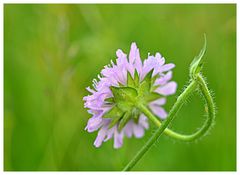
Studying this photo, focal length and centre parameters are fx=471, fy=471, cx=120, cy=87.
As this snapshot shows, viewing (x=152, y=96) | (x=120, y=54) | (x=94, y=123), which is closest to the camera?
(x=120, y=54)

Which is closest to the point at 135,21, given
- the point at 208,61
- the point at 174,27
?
the point at 174,27

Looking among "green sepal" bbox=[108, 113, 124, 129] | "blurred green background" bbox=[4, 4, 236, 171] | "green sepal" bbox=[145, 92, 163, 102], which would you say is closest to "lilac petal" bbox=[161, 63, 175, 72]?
"green sepal" bbox=[145, 92, 163, 102]

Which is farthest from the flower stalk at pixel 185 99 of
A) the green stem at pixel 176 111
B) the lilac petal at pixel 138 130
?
the lilac petal at pixel 138 130

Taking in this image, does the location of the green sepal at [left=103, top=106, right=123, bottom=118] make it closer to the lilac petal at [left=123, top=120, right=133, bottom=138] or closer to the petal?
the petal

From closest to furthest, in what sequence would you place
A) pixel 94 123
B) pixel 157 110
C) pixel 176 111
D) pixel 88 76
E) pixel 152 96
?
1. pixel 176 111
2. pixel 94 123
3. pixel 152 96
4. pixel 157 110
5. pixel 88 76

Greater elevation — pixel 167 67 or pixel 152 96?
pixel 167 67

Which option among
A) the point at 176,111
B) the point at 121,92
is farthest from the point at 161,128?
the point at 121,92

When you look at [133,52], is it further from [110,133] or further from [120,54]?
[110,133]
